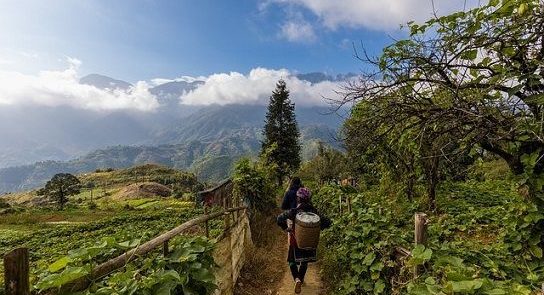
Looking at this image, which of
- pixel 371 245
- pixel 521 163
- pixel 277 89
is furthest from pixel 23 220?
pixel 521 163

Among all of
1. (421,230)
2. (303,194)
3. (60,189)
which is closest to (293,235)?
(303,194)

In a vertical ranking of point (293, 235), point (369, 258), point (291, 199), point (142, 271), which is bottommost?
point (293, 235)

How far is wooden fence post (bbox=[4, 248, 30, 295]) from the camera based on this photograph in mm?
2545

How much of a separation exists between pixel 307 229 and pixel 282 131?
47.2 meters

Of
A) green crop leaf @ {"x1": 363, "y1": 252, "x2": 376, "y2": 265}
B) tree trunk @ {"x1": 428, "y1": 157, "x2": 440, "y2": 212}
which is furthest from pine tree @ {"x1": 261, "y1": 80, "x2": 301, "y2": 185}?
green crop leaf @ {"x1": 363, "y1": 252, "x2": 376, "y2": 265}

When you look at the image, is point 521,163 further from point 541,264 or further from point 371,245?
point 371,245

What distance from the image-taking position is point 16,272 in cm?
258

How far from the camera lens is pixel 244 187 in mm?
17547

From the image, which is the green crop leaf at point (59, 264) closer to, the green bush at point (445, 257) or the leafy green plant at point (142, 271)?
the leafy green plant at point (142, 271)

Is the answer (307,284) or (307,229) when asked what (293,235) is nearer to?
(307,229)

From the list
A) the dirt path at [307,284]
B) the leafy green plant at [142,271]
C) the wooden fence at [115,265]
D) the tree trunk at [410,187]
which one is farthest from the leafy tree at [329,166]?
the leafy green plant at [142,271]

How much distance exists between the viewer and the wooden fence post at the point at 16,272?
8.35 feet

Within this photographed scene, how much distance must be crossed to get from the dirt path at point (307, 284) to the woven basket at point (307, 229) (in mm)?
1458

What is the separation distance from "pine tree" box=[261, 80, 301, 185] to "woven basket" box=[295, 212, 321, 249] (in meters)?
43.3
